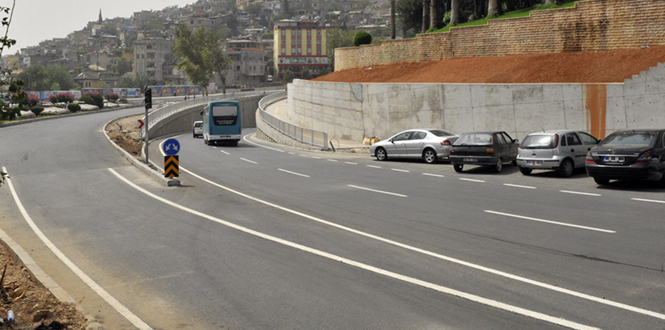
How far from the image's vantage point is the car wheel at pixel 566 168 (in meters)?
20.3

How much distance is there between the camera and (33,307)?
8289mm

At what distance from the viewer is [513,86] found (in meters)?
26.9

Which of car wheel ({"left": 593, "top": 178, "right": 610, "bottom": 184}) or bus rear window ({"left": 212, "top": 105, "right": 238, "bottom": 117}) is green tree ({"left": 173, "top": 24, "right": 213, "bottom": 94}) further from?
car wheel ({"left": 593, "top": 178, "right": 610, "bottom": 184})

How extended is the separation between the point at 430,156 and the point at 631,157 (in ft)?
34.3

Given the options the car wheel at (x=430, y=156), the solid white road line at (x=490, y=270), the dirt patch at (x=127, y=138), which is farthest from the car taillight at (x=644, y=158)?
the dirt patch at (x=127, y=138)

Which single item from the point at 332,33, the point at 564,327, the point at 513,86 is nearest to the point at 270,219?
the point at 564,327

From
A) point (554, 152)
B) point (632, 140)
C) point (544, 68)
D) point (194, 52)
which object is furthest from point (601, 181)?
point (194, 52)

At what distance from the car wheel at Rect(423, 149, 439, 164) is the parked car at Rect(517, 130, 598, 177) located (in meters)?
5.42

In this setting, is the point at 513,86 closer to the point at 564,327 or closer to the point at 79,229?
the point at 79,229

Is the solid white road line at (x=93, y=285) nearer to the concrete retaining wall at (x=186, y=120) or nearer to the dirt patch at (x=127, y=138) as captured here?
the dirt patch at (x=127, y=138)

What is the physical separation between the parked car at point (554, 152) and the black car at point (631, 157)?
7.55 feet

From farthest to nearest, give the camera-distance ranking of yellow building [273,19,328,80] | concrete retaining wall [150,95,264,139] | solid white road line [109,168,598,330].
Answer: yellow building [273,19,328,80] < concrete retaining wall [150,95,264,139] < solid white road line [109,168,598,330]

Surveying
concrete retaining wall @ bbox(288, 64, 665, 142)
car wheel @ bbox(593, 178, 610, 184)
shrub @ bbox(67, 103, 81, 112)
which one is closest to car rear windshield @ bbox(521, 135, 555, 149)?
car wheel @ bbox(593, 178, 610, 184)

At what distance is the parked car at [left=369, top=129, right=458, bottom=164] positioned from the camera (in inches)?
1025
